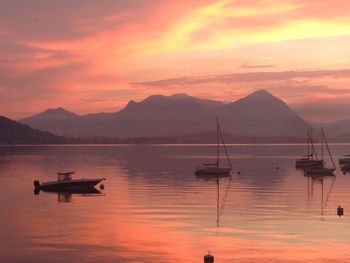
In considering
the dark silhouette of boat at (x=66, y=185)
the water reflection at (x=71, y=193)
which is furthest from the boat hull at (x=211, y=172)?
the dark silhouette of boat at (x=66, y=185)

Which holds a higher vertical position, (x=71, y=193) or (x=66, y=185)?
(x=66, y=185)

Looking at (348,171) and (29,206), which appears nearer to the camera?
(29,206)

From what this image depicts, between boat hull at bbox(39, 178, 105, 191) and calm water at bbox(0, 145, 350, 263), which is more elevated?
boat hull at bbox(39, 178, 105, 191)

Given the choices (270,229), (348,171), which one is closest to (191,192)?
(270,229)

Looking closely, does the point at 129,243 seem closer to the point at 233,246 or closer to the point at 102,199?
the point at 233,246

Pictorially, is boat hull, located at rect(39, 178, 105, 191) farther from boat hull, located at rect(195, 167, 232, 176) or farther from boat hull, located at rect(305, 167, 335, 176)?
boat hull, located at rect(305, 167, 335, 176)

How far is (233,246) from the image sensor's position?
1678 inches

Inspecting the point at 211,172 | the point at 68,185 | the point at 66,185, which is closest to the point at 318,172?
the point at 211,172

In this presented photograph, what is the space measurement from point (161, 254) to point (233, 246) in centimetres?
586

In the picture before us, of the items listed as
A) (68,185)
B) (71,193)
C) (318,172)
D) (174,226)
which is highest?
(318,172)

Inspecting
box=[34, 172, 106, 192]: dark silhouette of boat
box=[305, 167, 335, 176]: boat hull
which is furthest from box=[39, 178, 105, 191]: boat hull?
box=[305, 167, 335, 176]: boat hull

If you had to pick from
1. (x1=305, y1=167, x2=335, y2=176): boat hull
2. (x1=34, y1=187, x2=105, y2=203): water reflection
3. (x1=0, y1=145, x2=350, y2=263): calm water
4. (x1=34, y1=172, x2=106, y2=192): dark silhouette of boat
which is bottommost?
(x1=0, y1=145, x2=350, y2=263): calm water

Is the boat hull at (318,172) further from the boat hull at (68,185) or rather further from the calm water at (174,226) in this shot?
the boat hull at (68,185)

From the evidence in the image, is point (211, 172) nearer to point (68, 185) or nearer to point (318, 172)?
point (318, 172)
